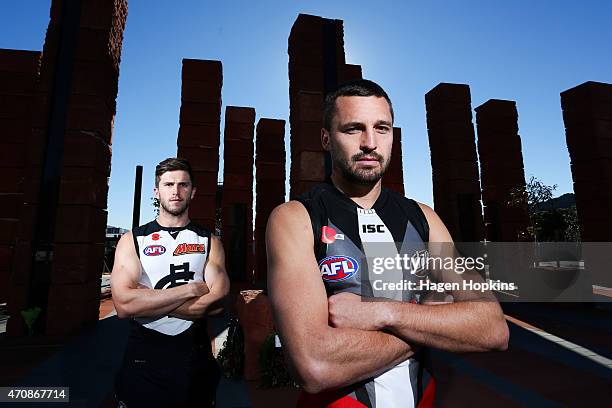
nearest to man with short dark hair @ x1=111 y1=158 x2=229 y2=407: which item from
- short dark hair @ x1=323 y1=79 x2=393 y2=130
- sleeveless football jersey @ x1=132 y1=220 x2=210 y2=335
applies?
sleeveless football jersey @ x1=132 y1=220 x2=210 y2=335

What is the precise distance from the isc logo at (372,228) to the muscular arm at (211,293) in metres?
1.25

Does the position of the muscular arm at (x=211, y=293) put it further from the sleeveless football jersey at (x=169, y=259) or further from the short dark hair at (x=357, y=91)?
the short dark hair at (x=357, y=91)

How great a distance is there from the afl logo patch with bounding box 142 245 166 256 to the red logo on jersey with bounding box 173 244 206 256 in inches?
3.4

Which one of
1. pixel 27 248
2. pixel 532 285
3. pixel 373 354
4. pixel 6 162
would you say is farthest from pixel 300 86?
pixel 532 285

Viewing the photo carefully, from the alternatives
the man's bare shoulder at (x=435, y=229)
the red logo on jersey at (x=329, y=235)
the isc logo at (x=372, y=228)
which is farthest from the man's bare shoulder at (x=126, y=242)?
the man's bare shoulder at (x=435, y=229)

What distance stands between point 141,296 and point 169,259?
0.29m

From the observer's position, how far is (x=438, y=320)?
3.91 ft

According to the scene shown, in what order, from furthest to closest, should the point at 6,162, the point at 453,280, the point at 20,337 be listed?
the point at 6,162
the point at 20,337
the point at 453,280

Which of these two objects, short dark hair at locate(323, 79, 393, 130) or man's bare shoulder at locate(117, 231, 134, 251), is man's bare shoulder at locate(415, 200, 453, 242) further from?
man's bare shoulder at locate(117, 231, 134, 251)

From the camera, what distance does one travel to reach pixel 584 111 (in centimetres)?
920

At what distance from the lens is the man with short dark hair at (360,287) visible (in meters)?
1.13

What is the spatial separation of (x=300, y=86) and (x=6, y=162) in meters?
8.45

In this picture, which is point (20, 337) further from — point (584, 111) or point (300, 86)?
point (584, 111)

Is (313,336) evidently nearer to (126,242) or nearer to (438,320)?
(438,320)
